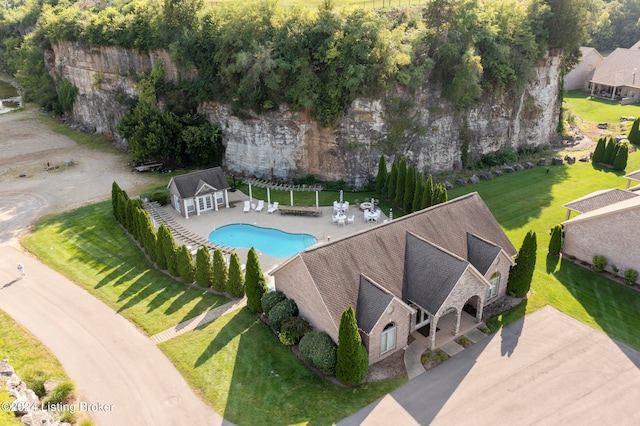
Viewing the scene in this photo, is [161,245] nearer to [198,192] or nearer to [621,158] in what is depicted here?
[198,192]

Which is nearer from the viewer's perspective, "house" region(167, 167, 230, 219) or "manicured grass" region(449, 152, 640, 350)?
"manicured grass" region(449, 152, 640, 350)

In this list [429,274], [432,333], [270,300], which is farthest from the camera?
[270,300]

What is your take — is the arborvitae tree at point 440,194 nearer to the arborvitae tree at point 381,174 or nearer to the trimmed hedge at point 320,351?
the arborvitae tree at point 381,174

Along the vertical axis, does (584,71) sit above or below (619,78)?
above

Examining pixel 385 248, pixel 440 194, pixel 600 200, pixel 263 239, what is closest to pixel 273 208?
pixel 263 239

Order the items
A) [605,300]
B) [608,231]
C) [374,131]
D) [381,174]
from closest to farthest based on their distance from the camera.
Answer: [605,300]
[608,231]
[381,174]
[374,131]

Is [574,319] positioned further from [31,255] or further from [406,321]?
A: [31,255]

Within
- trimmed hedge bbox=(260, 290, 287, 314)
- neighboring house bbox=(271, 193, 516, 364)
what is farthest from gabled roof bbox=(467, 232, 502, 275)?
trimmed hedge bbox=(260, 290, 287, 314)

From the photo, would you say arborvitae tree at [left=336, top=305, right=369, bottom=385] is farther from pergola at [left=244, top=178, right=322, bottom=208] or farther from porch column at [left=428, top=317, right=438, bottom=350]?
pergola at [left=244, top=178, right=322, bottom=208]
